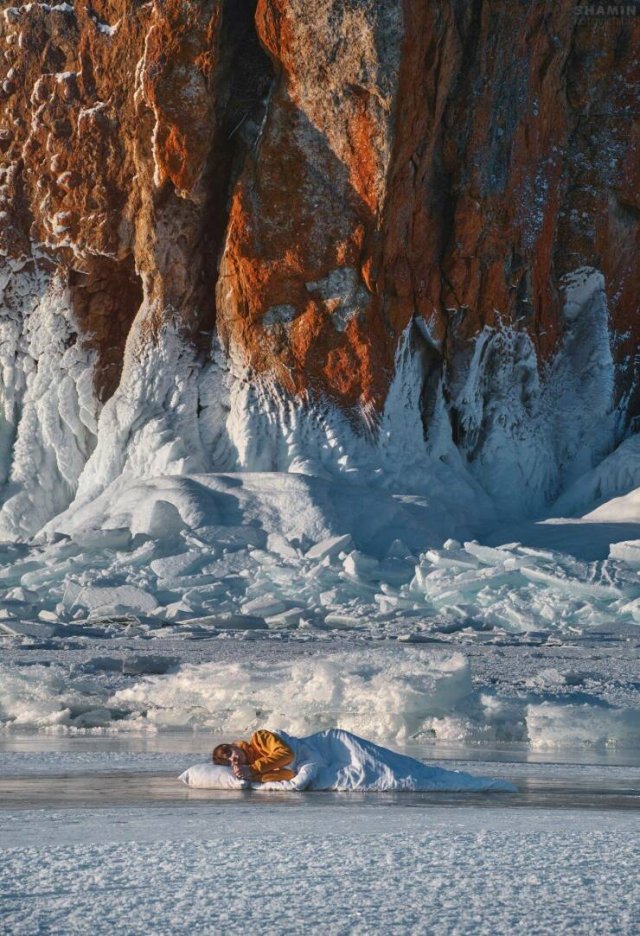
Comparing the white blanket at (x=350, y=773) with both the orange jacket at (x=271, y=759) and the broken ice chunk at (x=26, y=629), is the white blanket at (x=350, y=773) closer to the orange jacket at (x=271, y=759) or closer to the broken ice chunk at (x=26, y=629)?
the orange jacket at (x=271, y=759)

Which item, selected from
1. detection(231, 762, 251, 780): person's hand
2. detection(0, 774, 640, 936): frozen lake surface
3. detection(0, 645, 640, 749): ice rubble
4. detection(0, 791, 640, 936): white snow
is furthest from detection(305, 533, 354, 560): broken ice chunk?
detection(0, 791, 640, 936): white snow

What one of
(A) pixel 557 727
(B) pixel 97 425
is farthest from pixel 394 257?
(A) pixel 557 727

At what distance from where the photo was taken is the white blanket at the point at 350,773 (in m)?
4.13

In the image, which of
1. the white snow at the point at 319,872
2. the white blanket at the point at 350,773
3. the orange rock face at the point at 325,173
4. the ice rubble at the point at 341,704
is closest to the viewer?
the white snow at the point at 319,872

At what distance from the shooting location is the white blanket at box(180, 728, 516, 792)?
413 cm

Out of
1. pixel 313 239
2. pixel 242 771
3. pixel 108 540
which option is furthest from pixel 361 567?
pixel 242 771

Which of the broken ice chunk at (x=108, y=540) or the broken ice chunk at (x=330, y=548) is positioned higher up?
the broken ice chunk at (x=108, y=540)

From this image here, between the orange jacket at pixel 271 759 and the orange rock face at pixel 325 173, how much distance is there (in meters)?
12.3

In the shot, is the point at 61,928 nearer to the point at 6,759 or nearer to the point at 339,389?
the point at 6,759

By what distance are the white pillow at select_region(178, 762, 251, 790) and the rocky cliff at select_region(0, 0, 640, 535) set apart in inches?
454

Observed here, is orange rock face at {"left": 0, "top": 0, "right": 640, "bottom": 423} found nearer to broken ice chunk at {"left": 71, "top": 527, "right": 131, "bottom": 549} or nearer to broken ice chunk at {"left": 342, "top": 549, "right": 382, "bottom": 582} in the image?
→ broken ice chunk at {"left": 71, "top": 527, "right": 131, "bottom": 549}

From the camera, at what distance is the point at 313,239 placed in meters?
16.1

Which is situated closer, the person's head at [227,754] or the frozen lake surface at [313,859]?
the frozen lake surface at [313,859]

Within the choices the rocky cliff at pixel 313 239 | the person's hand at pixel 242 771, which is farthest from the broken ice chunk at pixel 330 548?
the person's hand at pixel 242 771
